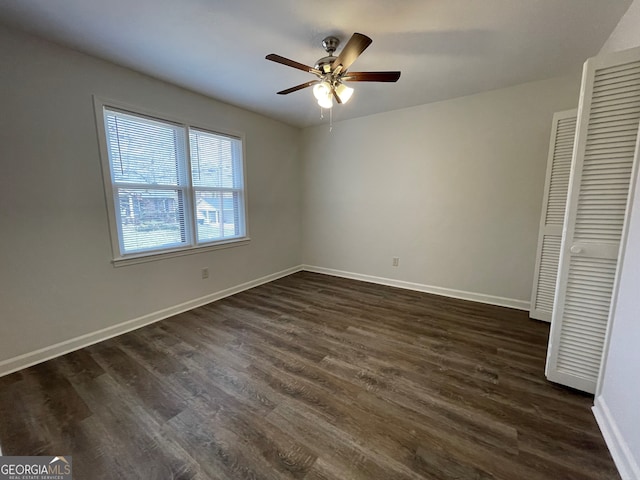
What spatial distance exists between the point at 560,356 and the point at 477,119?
2582mm

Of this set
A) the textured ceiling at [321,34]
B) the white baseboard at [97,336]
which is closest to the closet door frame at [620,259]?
the textured ceiling at [321,34]

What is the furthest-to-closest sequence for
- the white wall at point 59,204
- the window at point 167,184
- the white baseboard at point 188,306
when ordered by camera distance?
the window at point 167,184, the white baseboard at point 188,306, the white wall at point 59,204

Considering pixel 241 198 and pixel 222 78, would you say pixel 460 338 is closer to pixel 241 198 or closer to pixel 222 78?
pixel 241 198

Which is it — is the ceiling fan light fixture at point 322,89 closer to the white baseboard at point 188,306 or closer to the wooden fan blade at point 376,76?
the wooden fan blade at point 376,76

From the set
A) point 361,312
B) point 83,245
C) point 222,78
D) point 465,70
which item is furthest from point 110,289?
point 465,70

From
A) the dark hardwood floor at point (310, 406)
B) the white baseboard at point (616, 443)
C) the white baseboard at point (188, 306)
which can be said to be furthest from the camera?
the white baseboard at point (188, 306)

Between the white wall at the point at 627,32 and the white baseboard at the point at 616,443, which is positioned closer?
the white baseboard at the point at 616,443

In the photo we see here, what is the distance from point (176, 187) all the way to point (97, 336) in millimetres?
1646

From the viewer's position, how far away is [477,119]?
2.96 m

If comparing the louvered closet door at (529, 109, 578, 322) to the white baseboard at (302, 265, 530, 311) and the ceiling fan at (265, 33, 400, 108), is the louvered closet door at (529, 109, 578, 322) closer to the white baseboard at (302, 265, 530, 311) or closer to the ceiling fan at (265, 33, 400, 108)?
the white baseboard at (302, 265, 530, 311)

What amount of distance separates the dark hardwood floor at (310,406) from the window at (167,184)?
3.27ft

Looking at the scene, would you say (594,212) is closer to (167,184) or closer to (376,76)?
(376,76)

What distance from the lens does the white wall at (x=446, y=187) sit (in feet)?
9.09

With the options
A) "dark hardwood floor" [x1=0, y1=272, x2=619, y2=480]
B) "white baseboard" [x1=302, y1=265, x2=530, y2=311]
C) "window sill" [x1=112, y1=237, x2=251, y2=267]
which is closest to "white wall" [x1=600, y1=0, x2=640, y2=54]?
"dark hardwood floor" [x1=0, y1=272, x2=619, y2=480]
